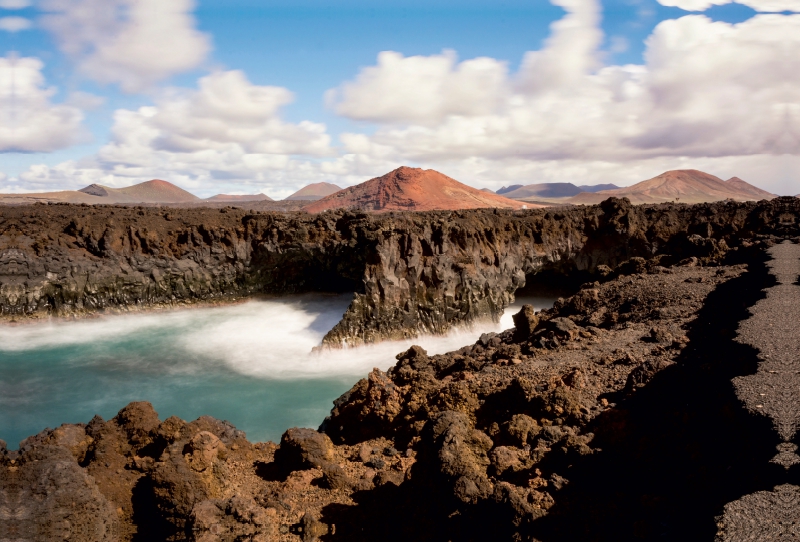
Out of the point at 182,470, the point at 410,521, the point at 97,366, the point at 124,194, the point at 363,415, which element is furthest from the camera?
the point at 124,194

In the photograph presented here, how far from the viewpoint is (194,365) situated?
607 inches

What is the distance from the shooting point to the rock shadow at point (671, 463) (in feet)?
12.1

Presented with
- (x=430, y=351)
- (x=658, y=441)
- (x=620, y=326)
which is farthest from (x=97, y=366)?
(x=658, y=441)

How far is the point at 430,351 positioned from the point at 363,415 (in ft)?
32.0

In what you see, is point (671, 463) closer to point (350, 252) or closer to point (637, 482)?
point (637, 482)

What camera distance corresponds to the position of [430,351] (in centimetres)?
1652

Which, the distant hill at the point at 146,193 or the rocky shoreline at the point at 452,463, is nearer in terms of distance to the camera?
the rocky shoreline at the point at 452,463

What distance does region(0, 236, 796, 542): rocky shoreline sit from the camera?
4.07 metres

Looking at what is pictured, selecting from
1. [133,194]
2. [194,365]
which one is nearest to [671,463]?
[194,365]

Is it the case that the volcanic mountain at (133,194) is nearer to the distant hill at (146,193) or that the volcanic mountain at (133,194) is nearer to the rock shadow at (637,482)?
the distant hill at (146,193)

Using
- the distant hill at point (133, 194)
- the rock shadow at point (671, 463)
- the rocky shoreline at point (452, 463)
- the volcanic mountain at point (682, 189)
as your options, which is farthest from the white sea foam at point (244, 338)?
the volcanic mountain at point (682, 189)

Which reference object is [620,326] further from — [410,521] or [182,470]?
[182,470]

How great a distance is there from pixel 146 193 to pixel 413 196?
5770 cm

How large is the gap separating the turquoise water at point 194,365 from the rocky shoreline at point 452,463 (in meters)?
5.31
